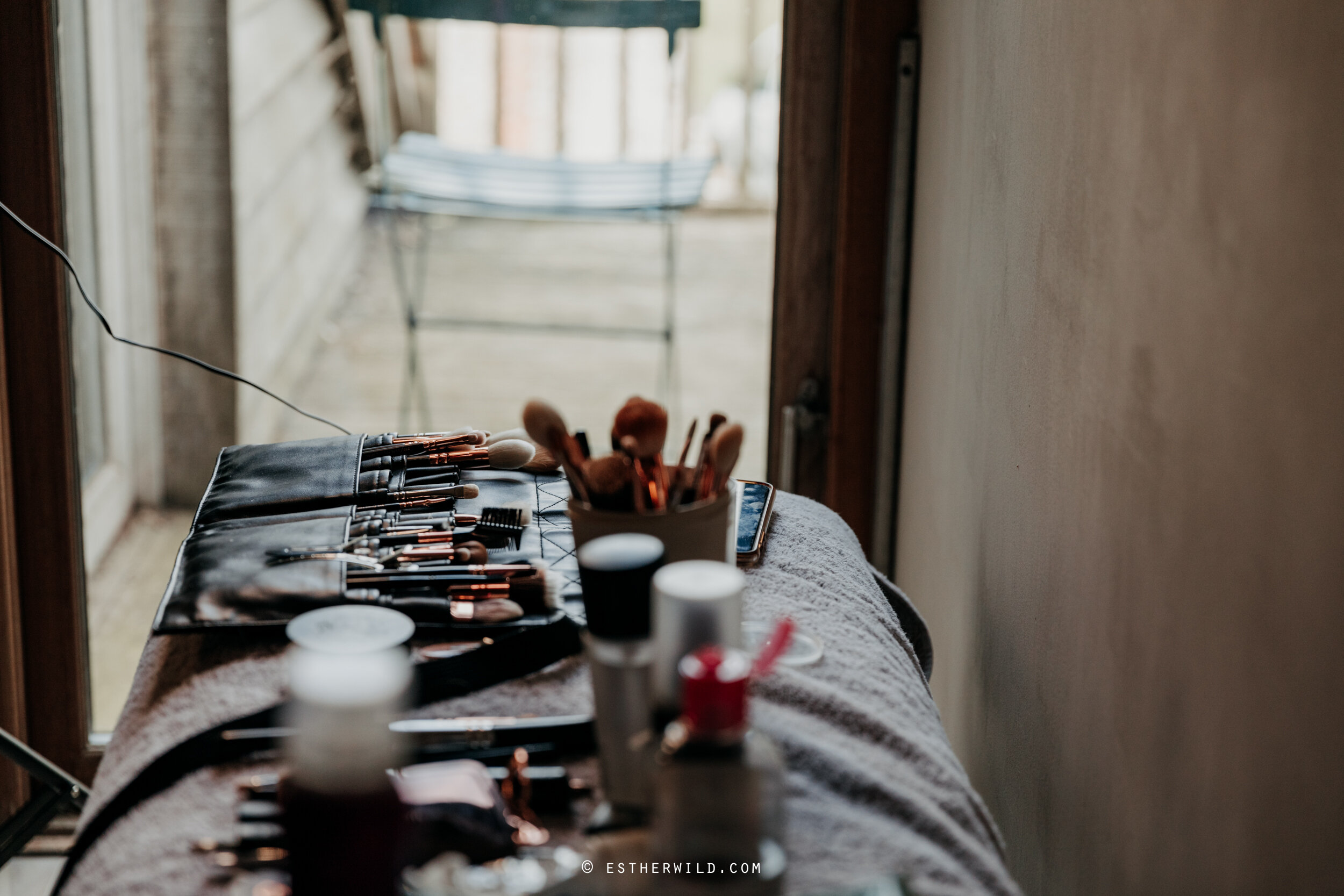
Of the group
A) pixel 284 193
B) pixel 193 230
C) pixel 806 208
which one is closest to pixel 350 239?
pixel 284 193

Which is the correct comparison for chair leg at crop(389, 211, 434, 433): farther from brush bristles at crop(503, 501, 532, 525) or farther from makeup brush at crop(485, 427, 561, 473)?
brush bristles at crop(503, 501, 532, 525)

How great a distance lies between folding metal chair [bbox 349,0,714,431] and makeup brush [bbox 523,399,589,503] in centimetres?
106

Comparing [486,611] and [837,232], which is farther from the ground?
[837,232]

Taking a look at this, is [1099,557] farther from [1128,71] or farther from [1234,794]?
[1128,71]

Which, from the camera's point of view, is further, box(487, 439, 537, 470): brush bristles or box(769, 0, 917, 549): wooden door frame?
box(769, 0, 917, 549): wooden door frame

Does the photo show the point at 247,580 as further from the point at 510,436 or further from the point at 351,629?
the point at 510,436

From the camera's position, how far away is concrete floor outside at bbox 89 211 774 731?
1935 millimetres

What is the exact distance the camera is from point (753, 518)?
1.19 metres

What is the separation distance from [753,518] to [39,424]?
1140 mm

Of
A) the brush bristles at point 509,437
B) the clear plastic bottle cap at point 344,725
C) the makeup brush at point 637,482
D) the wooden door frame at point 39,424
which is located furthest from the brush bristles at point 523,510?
the wooden door frame at point 39,424

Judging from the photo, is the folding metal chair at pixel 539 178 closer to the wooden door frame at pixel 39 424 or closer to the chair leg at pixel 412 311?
the chair leg at pixel 412 311

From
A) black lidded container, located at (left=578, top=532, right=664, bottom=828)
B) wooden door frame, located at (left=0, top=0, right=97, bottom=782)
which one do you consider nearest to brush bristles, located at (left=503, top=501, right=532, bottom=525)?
black lidded container, located at (left=578, top=532, right=664, bottom=828)

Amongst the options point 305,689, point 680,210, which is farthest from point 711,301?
point 305,689

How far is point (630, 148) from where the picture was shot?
1906 mm
